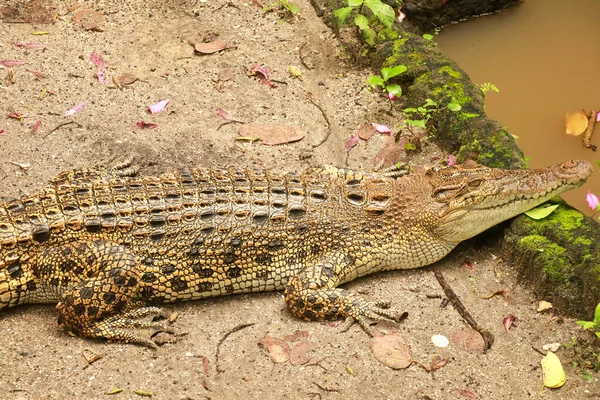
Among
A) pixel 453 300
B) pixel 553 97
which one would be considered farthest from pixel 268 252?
pixel 553 97

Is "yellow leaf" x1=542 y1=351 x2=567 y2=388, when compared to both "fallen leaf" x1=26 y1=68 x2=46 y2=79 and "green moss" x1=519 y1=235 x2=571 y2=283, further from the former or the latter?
"fallen leaf" x1=26 y1=68 x2=46 y2=79

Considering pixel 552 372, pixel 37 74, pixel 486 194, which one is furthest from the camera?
pixel 37 74

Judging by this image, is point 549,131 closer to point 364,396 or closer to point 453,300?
point 453,300

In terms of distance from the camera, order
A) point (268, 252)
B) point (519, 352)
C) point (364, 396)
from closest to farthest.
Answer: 1. point (364, 396)
2. point (519, 352)
3. point (268, 252)

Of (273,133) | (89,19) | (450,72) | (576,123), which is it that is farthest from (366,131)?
(89,19)

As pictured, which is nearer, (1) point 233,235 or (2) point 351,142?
(1) point 233,235

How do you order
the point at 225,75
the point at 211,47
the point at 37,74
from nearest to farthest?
the point at 37,74 < the point at 225,75 < the point at 211,47

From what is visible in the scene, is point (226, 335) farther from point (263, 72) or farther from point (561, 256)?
point (263, 72)

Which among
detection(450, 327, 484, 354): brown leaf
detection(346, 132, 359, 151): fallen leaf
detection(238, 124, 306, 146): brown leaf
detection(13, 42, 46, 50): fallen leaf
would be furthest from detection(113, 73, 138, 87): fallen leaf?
detection(450, 327, 484, 354): brown leaf
